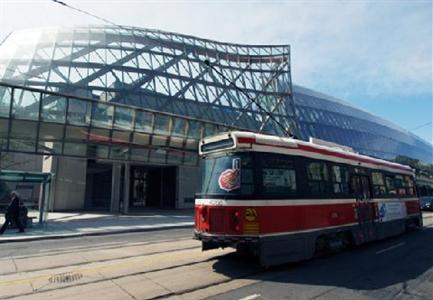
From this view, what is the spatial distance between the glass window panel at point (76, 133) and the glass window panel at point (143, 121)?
370cm

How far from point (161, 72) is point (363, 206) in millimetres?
33840

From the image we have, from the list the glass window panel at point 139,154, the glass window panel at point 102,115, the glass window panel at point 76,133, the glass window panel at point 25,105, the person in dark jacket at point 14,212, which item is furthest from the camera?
the glass window panel at point 139,154

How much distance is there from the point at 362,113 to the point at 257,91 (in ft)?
142

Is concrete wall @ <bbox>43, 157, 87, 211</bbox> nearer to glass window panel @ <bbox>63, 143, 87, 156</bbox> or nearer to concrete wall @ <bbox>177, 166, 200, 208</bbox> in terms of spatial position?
glass window panel @ <bbox>63, 143, 87, 156</bbox>

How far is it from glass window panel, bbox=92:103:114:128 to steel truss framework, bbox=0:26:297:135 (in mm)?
11441

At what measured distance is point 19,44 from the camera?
1740 inches

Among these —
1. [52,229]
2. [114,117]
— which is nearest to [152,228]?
[52,229]

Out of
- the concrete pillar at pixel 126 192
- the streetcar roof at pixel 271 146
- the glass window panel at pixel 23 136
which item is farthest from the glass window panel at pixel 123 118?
Result: the streetcar roof at pixel 271 146

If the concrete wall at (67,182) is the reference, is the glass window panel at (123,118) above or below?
above

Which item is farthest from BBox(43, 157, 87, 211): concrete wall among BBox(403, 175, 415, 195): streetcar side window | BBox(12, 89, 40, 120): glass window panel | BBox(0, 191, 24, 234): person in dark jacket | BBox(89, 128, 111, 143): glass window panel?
BBox(403, 175, 415, 195): streetcar side window

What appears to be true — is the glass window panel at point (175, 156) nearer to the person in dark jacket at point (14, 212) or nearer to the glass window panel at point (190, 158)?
the glass window panel at point (190, 158)

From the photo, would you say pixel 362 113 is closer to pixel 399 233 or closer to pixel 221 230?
pixel 399 233

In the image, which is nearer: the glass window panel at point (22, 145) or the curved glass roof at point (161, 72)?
the glass window panel at point (22, 145)

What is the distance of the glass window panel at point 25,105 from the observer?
849 inches
